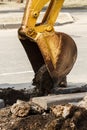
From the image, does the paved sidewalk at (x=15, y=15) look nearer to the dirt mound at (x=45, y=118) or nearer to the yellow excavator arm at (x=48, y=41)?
the yellow excavator arm at (x=48, y=41)

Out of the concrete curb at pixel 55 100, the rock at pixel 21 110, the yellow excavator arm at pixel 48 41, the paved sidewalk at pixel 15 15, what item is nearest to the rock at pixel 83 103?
the concrete curb at pixel 55 100

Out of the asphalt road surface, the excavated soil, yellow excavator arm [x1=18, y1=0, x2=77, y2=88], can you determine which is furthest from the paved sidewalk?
the excavated soil

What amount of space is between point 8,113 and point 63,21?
48.5ft

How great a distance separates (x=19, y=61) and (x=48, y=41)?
5276 millimetres

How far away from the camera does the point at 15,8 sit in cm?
2720

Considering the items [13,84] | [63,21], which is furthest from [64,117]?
[63,21]

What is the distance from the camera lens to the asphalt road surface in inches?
409

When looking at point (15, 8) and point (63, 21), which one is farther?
point (15, 8)

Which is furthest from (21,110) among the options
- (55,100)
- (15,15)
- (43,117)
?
(15,15)

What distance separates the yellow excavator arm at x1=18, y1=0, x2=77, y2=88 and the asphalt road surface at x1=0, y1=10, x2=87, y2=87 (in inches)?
92.6

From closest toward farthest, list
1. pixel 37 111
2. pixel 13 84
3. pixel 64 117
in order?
pixel 64 117 → pixel 37 111 → pixel 13 84

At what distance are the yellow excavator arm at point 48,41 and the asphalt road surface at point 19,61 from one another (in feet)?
7.71

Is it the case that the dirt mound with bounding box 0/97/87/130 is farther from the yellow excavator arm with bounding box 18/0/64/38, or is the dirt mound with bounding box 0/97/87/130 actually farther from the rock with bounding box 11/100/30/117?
the yellow excavator arm with bounding box 18/0/64/38

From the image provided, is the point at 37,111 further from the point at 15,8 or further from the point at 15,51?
the point at 15,8
